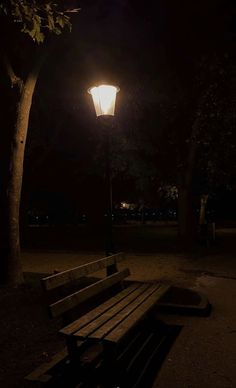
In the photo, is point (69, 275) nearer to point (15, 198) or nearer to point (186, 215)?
point (15, 198)

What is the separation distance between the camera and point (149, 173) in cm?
2281

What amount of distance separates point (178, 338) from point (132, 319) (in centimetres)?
127

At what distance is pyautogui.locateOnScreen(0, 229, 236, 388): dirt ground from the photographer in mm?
5141

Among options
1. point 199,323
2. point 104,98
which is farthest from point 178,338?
point 104,98

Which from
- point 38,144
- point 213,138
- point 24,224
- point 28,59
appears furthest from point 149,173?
point 28,59

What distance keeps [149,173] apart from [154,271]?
1025 centimetres

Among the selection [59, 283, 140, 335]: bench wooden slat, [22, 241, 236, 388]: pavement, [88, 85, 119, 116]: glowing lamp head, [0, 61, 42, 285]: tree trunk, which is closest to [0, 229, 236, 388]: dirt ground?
[22, 241, 236, 388]: pavement

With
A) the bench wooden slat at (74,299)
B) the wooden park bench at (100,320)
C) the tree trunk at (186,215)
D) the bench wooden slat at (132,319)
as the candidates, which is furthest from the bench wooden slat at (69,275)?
Answer: the tree trunk at (186,215)

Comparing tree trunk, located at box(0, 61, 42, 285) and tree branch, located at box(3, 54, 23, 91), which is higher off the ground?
tree branch, located at box(3, 54, 23, 91)

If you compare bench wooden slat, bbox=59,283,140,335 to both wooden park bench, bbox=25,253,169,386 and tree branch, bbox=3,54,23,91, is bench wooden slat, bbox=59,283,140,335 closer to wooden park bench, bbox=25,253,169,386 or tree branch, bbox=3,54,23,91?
wooden park bench, bbox=25,253,169,386

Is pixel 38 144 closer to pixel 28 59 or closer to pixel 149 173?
pixel 149 173

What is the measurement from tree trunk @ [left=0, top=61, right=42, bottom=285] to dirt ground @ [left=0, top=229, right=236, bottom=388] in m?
0.50

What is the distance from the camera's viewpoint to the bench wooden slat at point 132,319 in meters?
4.69

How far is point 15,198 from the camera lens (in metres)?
10.3
